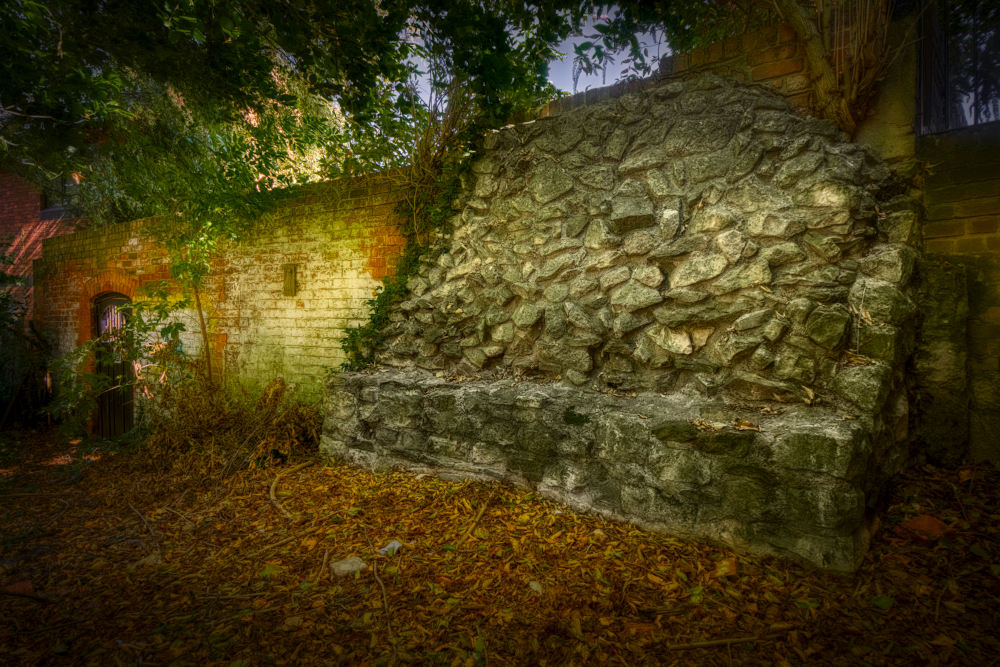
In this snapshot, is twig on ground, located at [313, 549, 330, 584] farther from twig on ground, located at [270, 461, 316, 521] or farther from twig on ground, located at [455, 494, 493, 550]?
twig on ground, located at [455, 494, 493, 550]

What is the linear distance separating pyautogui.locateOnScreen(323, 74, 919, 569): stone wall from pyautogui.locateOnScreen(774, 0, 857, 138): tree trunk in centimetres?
13

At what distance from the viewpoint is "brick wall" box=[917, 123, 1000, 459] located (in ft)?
8.51

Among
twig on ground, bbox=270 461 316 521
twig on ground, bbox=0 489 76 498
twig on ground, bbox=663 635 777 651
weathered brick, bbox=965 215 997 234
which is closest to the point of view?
twig on ground, bbox=663 635 777 651

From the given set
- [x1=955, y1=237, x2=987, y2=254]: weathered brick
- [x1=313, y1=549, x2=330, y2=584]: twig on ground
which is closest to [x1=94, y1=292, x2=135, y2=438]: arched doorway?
[x1=313, y1=549, x2=330, y2=584]: twig on ground

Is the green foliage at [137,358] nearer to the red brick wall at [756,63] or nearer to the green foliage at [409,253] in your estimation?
the green foliage at [409,253]

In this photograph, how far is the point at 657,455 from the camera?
100 inches

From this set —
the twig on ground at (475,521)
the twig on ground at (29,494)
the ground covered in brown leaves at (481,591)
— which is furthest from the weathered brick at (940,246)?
the twig on ground at (29,494)

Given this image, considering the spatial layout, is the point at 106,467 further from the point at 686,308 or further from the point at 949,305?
the point at 949,305

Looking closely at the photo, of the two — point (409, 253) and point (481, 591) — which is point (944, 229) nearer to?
point (481, 591)

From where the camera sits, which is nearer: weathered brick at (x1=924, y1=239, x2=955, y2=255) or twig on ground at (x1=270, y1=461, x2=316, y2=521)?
weathered brick at (x1=924, y1=239, x2=955, y2=255)

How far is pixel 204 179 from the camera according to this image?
4.91 metres

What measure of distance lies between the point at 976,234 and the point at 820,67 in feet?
4.45

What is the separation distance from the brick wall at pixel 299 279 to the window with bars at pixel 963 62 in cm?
446

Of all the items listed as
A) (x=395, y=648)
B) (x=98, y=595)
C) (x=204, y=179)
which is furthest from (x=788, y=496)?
(x=204, y=179)
